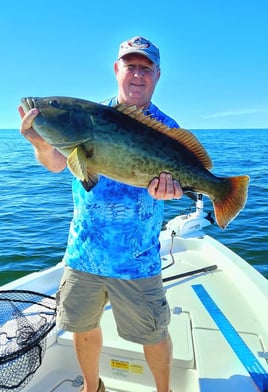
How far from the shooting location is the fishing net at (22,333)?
296cm

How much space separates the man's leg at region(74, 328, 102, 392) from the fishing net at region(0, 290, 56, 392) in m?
0.28

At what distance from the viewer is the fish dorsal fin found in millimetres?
2557

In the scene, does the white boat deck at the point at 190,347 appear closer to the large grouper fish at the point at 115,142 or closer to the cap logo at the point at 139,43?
the large grouper fish at the point at 115,142

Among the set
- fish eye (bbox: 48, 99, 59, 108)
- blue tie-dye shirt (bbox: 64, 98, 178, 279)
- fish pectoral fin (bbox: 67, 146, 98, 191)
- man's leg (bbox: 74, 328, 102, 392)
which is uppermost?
fish eye (bbox: 48, 99, 59, 108)

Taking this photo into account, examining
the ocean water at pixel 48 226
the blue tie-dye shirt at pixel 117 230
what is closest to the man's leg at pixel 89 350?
the blue tie-dye shirt at pixel 117 230

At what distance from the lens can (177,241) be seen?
5988mm

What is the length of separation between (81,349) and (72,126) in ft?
5.78

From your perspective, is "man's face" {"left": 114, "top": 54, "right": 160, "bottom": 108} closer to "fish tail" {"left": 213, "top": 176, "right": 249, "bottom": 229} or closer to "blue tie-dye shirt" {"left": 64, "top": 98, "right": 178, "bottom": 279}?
"blue tie-dye shirt" {"left": 64, "top": 98, "right": 178, "bottom": 279}

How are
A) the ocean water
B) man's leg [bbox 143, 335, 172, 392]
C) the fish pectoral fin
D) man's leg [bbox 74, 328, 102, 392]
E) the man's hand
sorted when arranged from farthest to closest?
the ocean water → man's leg [bbox 74, 328, 102, 392] → man's leg [bbox 143, 335, 172, 392] → the man's hand → the fish pectoral fin

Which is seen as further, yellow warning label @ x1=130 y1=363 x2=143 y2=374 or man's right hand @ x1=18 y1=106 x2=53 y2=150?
yellow warning label @ x1=130 y1=363 x2=143 y2=374

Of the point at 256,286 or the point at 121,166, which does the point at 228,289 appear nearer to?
the point at 256,286

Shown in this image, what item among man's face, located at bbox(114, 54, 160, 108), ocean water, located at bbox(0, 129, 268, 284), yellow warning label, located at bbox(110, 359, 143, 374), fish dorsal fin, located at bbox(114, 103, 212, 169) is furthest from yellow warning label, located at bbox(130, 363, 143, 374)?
ocean water, located at bbox(0, 129, 268, 284)

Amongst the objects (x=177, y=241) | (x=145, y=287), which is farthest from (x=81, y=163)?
(x=177, y=241)

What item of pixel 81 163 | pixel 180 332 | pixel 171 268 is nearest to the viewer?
pixel 81 163
